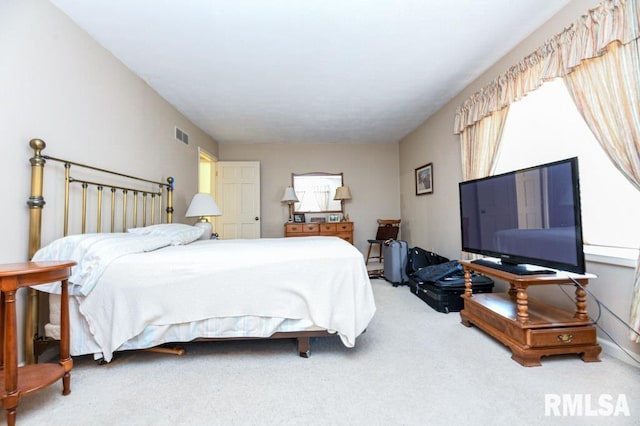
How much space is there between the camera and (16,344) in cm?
114

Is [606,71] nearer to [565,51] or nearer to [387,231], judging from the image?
[565,51]

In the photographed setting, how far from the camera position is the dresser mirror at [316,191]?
5.27 metres

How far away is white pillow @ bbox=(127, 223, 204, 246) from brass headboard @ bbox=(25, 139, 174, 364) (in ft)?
1.03

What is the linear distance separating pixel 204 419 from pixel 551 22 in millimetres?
3462

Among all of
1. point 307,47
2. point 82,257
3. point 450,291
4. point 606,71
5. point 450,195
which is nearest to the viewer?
point 82,257

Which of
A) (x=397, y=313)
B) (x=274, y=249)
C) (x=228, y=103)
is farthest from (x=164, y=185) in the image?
(x=397, y=313)

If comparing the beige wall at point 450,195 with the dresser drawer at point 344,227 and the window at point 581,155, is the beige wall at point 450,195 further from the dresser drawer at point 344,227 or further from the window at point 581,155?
the dresser drawer at point 344,227

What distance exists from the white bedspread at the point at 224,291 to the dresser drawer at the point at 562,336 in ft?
3.31

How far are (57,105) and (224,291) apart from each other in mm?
1746

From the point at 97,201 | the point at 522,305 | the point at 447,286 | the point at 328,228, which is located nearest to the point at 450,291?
the point at 447,286

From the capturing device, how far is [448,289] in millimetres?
2633

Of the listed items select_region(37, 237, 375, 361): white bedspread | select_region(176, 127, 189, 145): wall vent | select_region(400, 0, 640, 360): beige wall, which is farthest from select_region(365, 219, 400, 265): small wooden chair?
select_region(176, 127, 189, 145): wall vent

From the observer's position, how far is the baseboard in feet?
5.31

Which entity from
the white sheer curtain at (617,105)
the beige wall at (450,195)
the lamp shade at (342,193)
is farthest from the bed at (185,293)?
the lamp shade at (342,193)
